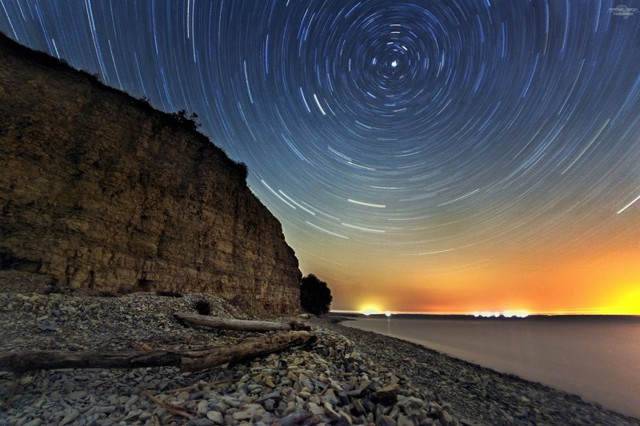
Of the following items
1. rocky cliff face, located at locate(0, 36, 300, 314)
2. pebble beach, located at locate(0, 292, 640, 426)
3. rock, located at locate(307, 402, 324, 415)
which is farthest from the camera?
rocky cliff face, located at locate(0, 36, 300, 314)

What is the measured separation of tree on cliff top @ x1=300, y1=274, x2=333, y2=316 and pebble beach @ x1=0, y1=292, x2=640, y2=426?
57466 millimetres

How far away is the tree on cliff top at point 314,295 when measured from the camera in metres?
65.9

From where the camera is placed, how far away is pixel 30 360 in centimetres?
533

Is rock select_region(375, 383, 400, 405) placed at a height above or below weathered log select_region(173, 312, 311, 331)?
below

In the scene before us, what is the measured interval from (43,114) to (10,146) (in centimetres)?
295

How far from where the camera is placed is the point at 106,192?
57.8 feet

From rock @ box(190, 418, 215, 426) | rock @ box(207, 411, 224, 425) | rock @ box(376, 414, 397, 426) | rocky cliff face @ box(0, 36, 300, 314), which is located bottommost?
rock @ box(190, 418, 215, 426)

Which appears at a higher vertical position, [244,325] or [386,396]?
[244,325]

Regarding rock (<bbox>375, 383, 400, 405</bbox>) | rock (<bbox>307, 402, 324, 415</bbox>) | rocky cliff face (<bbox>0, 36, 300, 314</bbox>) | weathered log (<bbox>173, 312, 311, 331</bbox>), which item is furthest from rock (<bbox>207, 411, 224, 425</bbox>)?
rocky cliff face (<bbox>0, 36, 300, 314</bbox>)

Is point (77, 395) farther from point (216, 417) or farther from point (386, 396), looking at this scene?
point (386, 396)

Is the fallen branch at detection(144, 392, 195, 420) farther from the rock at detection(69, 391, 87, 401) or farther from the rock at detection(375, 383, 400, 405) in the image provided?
the rock at detection(375, 383, 400, 405)

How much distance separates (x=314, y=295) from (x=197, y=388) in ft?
212

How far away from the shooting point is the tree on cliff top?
6588cm

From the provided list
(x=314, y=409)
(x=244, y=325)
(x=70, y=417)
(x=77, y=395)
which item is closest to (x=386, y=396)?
(x=314, y=409)
